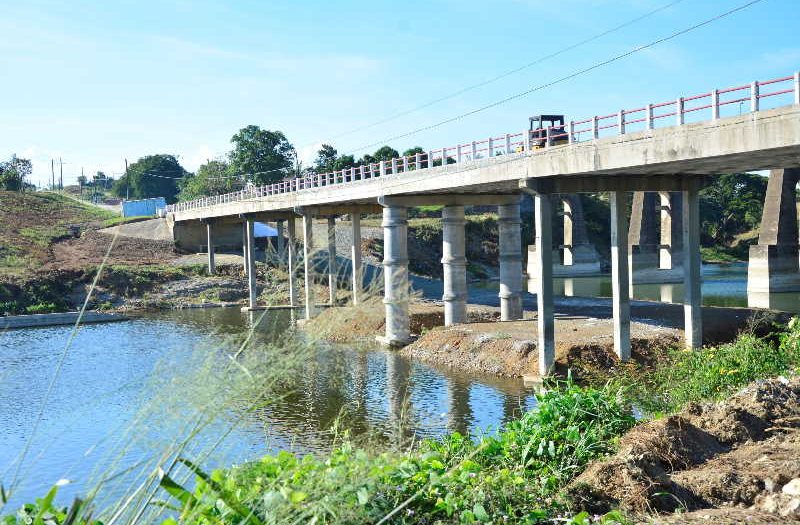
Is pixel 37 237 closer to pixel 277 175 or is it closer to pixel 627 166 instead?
pixel 277 175

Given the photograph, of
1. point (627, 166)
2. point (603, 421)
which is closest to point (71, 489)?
point (603, 421)

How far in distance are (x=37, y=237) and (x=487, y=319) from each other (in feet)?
159

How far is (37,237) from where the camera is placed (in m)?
70.2

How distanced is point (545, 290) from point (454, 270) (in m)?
10.3

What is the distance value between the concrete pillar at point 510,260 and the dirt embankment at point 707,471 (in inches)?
997

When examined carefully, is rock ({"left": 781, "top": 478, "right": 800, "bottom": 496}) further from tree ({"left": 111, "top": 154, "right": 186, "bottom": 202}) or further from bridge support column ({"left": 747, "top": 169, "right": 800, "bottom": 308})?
tree ({"left": 111, "top": 154, "right": 186, "bottom": 202})

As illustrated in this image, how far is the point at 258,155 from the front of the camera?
116312mm

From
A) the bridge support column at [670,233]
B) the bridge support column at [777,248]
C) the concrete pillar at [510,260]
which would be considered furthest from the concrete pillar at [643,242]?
the concrete pillar at [510,260]

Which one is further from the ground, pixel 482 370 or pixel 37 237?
pixel 37 237

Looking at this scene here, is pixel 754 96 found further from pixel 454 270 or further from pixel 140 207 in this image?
pixel 140 207

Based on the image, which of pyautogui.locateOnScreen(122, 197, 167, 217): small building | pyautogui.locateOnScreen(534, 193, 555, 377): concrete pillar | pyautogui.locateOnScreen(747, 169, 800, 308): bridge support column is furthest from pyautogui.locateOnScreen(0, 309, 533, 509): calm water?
pyautogui.locateOnScreen(122, 197, 167, 217): small building

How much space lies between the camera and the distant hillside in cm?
6125

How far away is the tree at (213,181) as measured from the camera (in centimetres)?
11775

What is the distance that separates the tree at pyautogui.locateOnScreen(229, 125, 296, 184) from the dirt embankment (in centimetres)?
10655
